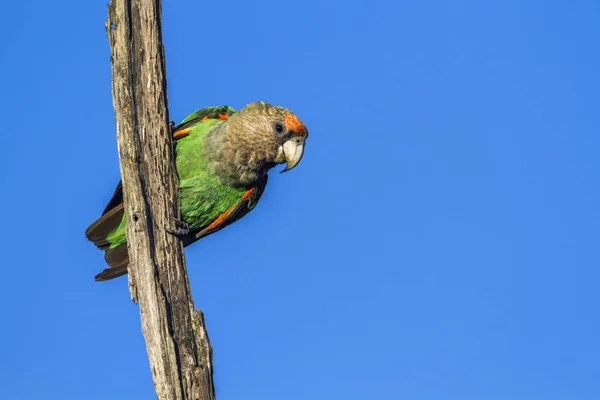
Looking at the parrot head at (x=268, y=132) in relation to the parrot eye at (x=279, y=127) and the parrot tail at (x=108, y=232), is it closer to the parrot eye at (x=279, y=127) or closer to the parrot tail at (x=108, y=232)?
the parrot eye at (x=279, y=127)

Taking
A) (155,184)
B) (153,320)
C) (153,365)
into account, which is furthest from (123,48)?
(153,365)

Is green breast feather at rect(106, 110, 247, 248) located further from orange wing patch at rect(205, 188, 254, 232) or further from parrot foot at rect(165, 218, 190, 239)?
parrot foot at rect(165, 218, 190, 239)

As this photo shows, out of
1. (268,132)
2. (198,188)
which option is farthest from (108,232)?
(268,132)

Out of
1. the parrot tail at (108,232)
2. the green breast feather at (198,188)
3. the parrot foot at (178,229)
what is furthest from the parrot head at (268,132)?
the parrot tail at (108,232)

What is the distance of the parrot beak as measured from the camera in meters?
7.75

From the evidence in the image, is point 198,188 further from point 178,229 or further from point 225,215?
point 178,229

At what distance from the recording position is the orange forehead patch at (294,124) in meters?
7.66

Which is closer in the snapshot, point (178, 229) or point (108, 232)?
point (178, 229)

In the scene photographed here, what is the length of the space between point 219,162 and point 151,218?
5.33 feet

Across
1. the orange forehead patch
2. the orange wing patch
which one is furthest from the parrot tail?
the orange forehead patch

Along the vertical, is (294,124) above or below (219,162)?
above

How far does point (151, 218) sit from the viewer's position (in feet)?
20.2

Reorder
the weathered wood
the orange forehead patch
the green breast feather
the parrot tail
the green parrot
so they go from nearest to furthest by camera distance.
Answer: the weathered wood < the green breast feather < the green parrot < the orange forehead patch < the parrot tail

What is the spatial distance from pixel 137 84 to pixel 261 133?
1879 millimetres
